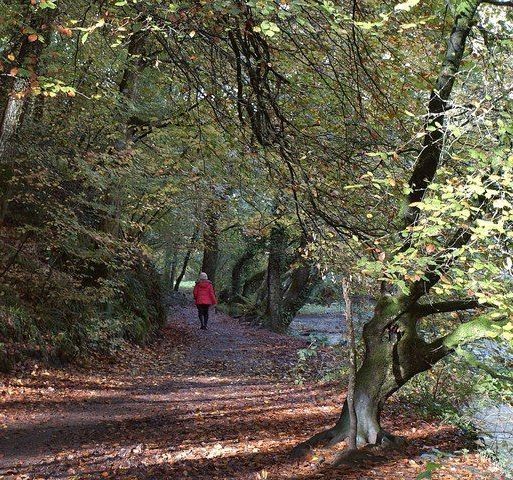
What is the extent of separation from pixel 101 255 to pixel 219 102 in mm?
4967

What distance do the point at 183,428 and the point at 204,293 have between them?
994 centimetres

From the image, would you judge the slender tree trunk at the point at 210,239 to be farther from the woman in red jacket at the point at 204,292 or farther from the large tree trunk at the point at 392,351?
the large tree trunk at the point at 392,351

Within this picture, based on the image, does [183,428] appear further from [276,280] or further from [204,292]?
[276,280]

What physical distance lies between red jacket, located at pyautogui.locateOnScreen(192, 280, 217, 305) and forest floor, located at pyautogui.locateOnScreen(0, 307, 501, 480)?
5278 millimetres

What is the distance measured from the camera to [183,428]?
700 cm

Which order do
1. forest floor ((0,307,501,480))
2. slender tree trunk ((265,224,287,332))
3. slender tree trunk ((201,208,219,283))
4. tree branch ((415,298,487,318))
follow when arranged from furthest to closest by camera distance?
1. slender tree trunk ((265,224,287,332))
2. slender tree trunk ((201,208,219,283))
3. forest floor ((0,307,501,480))
4. tree branch ((415,298,487,318))

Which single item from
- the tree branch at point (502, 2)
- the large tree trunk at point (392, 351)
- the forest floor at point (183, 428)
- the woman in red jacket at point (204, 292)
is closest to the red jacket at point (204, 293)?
the woman in red jacket at point (204, 292)

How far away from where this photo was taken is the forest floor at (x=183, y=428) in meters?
5.37

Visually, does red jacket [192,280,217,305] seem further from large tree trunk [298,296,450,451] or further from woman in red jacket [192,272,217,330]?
large tree trunk [298,296,450,451]

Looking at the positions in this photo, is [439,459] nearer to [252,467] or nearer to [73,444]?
[252,467]

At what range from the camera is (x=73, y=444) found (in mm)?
6086

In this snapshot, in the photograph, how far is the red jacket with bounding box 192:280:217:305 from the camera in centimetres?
1677

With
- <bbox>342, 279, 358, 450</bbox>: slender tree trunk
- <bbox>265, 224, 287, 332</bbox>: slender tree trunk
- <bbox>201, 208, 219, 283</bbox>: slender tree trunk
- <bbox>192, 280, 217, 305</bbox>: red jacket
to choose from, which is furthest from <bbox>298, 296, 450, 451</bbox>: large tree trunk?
<bbox>265, 224, 287, 332</bbox>: slender tree trunk

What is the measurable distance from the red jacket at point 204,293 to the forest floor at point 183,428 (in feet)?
17.3
